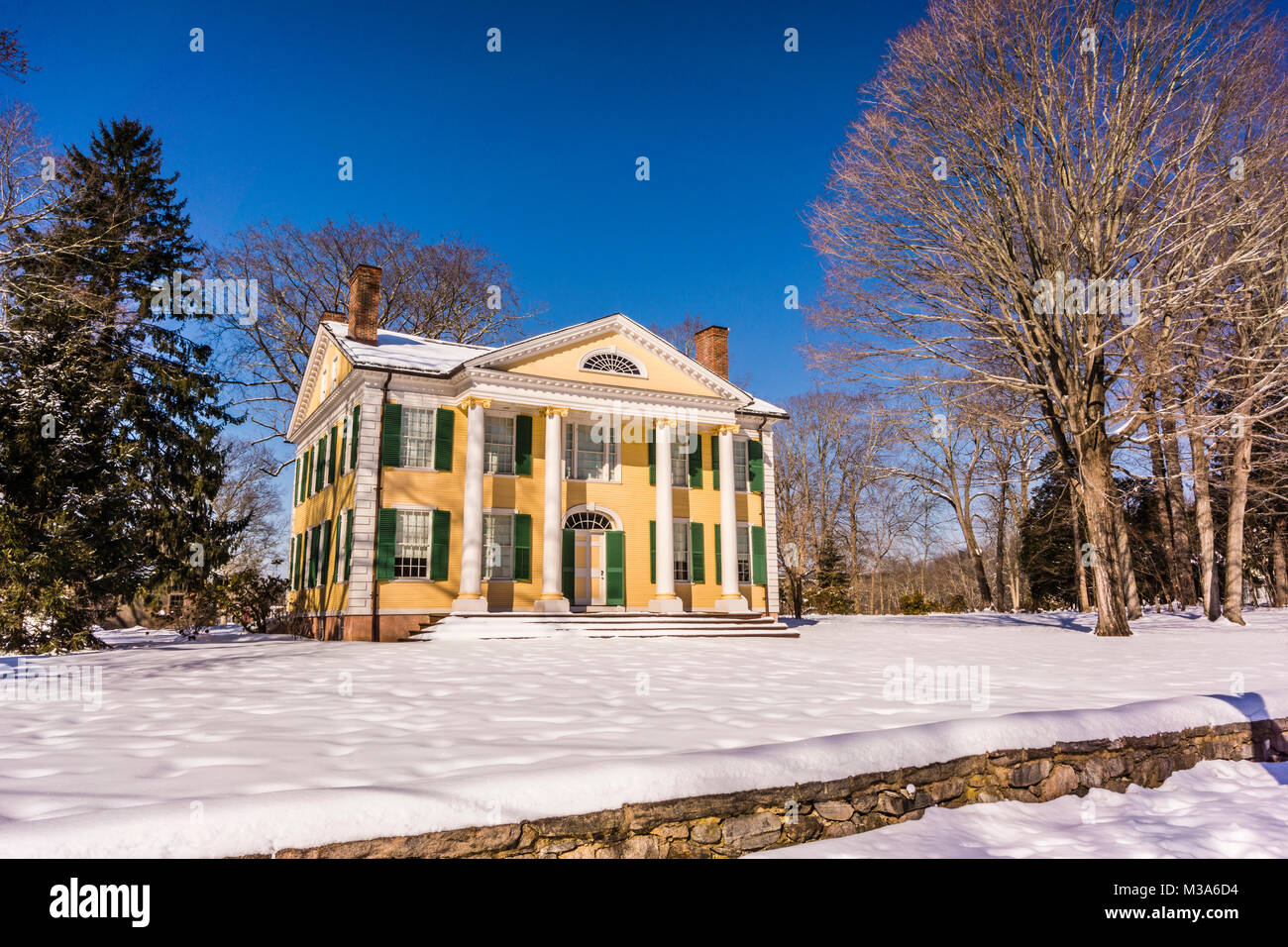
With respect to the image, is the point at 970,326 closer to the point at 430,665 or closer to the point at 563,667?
the point at 563,667

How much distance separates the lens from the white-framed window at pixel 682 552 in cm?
2159

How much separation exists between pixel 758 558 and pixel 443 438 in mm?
9633

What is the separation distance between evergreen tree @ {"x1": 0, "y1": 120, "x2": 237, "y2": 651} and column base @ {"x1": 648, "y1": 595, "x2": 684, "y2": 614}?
11.1m

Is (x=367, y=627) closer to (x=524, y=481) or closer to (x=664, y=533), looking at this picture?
(x=524, y=481)

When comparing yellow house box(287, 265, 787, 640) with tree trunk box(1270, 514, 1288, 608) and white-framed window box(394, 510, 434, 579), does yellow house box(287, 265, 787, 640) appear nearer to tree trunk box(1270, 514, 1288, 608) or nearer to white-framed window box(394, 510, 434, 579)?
white-framed window box(394, 510, 434, 579)

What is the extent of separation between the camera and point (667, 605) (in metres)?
19.6

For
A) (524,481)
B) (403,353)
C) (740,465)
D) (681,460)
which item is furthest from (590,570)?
(403,353)

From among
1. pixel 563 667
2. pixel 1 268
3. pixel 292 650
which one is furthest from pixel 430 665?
pixel 1 268

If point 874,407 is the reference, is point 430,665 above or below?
below

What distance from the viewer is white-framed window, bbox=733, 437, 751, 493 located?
2311 centimetres

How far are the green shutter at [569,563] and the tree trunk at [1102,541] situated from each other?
1188 cm

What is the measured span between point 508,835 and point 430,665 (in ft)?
25.5

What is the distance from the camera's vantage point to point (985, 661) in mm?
11156
